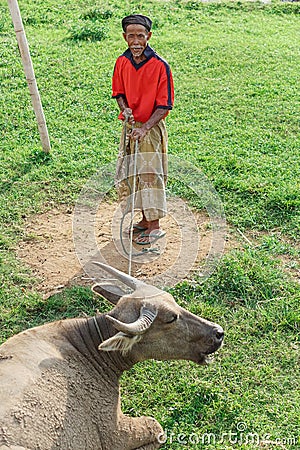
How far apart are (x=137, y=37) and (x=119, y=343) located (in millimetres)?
3188

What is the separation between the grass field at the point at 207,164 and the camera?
5543 millimetres

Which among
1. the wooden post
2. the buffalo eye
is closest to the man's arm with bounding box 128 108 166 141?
the buffalo eye

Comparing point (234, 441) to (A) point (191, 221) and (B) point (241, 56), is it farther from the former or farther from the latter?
(B) point (241, 56)

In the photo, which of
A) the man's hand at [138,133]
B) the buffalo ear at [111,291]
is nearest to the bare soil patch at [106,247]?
the man's hand at [138,133]

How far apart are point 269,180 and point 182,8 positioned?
8.36 meters

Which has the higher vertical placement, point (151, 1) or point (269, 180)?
point (151, 1)

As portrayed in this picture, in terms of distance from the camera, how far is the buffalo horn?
4523 millimetres

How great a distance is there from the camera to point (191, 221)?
7766mm

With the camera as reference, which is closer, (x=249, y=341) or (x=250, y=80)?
(x=249, y=341)

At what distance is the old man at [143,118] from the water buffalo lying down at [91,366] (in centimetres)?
179

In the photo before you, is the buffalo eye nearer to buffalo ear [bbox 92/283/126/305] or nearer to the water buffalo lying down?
the water buffalo lying down

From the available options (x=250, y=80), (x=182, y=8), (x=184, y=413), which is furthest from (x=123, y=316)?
(x=182, y=8)

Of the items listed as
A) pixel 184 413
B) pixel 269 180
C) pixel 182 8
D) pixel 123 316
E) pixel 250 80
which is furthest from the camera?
pixel 182 8

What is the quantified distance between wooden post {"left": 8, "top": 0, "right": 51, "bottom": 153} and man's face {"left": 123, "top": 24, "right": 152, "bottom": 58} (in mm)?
2972
